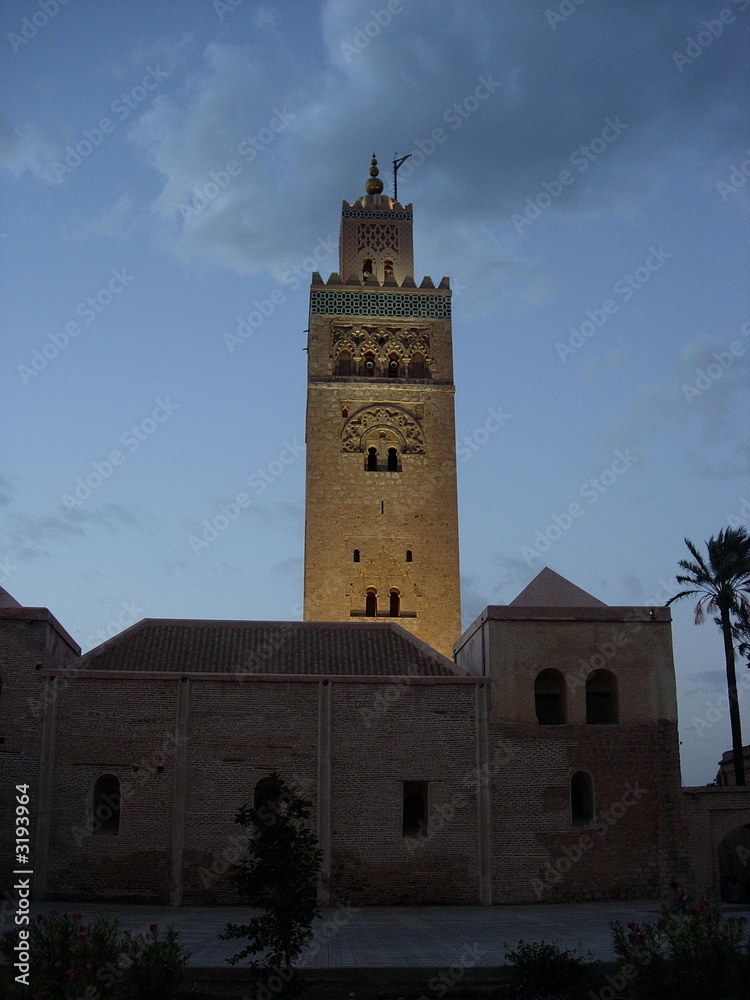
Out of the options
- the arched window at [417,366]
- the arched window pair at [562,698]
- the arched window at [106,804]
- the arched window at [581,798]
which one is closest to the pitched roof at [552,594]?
the arched window pair at [562,698]

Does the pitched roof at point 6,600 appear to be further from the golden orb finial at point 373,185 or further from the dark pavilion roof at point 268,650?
the golden orb finial at point 373,185

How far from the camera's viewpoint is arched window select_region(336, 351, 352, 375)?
32.2m

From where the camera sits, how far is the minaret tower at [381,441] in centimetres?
2984

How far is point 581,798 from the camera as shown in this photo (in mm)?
20125

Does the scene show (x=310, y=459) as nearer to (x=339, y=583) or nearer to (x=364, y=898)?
(x=339, y=583)

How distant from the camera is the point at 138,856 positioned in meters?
18.4

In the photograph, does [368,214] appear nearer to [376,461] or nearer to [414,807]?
[376,461]

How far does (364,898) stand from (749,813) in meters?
7.35

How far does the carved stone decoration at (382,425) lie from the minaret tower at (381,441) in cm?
3

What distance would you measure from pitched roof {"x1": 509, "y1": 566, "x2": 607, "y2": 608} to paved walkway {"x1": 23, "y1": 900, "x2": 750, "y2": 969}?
606 centimetres

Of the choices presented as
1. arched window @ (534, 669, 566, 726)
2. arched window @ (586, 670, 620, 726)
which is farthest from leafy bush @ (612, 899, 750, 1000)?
arched window @ (534, 669, 566, 726)

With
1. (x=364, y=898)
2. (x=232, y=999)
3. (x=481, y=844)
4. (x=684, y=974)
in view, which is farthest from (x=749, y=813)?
(x=232, y=999)

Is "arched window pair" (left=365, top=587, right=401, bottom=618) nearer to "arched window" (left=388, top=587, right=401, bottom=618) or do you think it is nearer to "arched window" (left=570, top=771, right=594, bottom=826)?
"arched window" (left=388, top=587, right=401, bottom=618)

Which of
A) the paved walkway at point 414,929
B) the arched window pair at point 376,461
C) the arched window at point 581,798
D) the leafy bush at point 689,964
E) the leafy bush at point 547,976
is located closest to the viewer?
the leafy bush at point 689,964
